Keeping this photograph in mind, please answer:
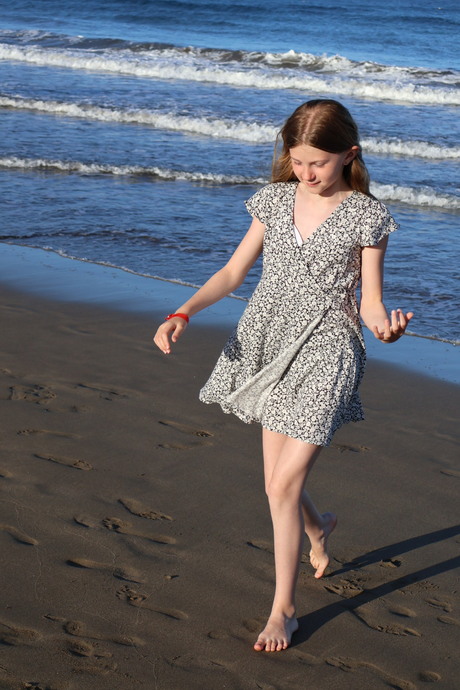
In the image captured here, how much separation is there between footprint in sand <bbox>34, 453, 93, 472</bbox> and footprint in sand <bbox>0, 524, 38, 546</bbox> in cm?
58

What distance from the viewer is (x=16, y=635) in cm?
291

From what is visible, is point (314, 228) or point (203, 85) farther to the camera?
point (203, 85)

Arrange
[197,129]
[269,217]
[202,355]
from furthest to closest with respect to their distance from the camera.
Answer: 1. [197,129]
2. [202,355]
3. [269,217]

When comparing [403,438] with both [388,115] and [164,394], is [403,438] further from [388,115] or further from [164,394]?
[388,115]

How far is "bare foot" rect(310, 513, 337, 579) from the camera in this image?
11.1ft

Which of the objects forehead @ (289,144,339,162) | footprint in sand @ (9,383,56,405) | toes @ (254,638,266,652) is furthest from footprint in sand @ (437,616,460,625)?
footprint in sand @ (9,383,56,405)

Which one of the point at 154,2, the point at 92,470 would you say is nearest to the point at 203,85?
A: the point at 92,470

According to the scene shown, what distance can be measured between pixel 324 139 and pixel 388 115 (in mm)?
14563

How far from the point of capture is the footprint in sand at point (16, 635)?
2.87m

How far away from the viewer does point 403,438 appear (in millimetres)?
4656

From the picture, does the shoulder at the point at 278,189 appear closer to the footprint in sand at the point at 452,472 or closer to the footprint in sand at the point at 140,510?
the footprint in sand at the point at 140,510

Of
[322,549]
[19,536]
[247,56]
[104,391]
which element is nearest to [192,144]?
[104,391]

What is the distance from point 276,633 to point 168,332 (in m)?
1.07

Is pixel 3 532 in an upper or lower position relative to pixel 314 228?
lower
